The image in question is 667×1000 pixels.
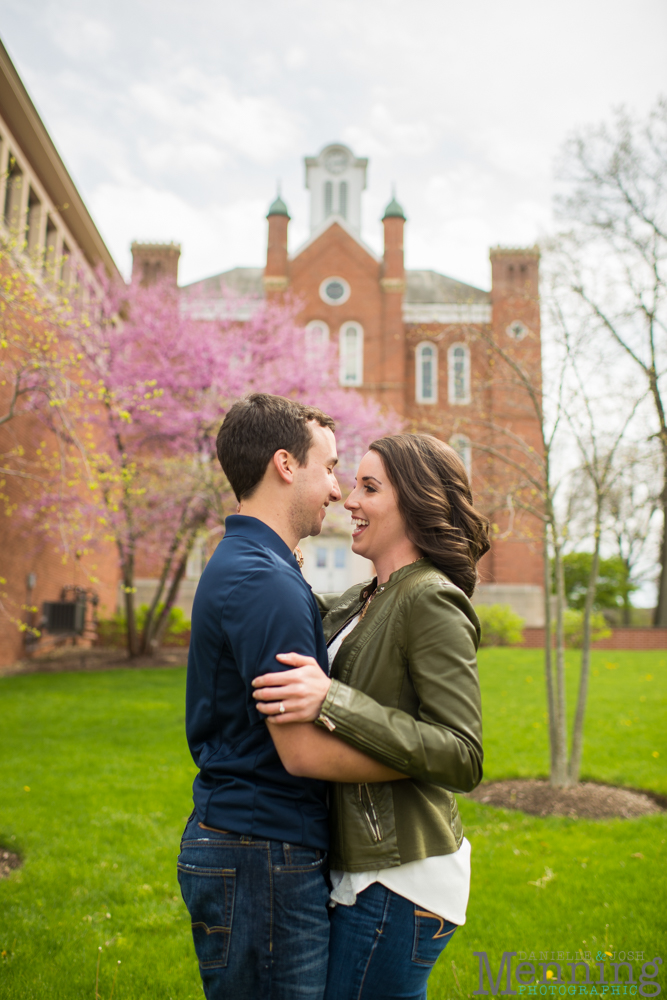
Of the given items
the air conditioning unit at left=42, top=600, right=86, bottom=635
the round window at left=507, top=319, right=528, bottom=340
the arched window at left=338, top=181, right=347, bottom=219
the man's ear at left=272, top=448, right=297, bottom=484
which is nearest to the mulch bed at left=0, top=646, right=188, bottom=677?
the air conditioning unit at left=42, top=600, right=86, bottom=635

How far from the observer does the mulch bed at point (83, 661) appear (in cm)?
1498

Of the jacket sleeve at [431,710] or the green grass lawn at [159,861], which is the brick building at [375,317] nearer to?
the green grass lawn at [159,861]

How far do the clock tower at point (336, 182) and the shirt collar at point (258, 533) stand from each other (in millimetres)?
33835

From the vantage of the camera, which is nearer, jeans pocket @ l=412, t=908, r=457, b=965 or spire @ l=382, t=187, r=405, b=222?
jeans pocket @ l=412, t=908, r=457, b=965

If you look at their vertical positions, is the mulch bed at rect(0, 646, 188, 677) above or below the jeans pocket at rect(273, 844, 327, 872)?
below

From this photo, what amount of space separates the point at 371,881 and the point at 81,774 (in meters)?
6.41

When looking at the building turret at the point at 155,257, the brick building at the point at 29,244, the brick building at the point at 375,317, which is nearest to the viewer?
the brick building at the point at 29,244

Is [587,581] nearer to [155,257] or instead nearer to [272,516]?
[155,257]

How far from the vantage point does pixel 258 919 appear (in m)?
1.64

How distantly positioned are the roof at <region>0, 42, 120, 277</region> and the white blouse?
11845 mm

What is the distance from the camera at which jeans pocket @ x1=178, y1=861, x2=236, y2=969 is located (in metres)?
1.66

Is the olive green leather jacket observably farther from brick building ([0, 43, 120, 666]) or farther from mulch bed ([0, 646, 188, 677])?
mulch bed ([0, 646, 188, 677])

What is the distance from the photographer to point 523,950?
3.90m

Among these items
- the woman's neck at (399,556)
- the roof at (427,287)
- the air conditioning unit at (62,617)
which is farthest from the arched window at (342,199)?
the woman's neck at (399,556)
